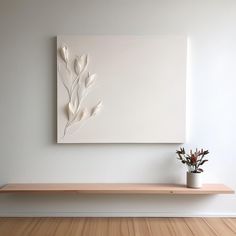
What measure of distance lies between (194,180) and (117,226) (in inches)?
35.0

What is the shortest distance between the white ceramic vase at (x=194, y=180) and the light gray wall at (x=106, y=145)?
168 millimetres

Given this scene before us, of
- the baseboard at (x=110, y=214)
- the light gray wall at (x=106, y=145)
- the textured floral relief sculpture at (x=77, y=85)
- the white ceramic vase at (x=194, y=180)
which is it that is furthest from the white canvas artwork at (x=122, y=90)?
the baseboard at (x=110, y=214)

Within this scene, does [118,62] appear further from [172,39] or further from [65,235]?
[65,235]

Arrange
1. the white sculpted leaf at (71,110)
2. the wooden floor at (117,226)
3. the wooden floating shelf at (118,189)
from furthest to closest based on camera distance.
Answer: the white sculpted leaf at (71,110), the wooden floating shelf at (118,189), the wooden floor at (117,226)

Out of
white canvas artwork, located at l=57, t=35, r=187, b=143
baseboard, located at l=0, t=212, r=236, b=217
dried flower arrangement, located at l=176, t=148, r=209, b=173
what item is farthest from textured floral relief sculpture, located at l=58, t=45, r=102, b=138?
dried flower arrangement, located at l=176, t=148, r=209, b=173

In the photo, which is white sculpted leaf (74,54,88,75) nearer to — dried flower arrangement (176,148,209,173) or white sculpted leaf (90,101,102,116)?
white sculpted leaf (90,101,102,116)

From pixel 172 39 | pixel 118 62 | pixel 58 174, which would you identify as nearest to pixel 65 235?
pixel 58 174

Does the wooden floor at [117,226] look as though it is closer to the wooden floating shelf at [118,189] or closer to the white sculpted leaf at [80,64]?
the wooden floating shelf at [118,189]

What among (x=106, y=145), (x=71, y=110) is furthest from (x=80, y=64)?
(x=106, y=145)

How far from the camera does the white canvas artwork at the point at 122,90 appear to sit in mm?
2943

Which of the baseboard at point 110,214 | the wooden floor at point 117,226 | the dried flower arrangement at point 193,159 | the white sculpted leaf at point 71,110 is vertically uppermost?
the white sculpted leaf at point 71,110

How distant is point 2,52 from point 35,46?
0.35 metres

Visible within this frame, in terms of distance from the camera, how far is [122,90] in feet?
9.70

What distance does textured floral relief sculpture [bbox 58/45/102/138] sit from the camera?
9.66 ft
